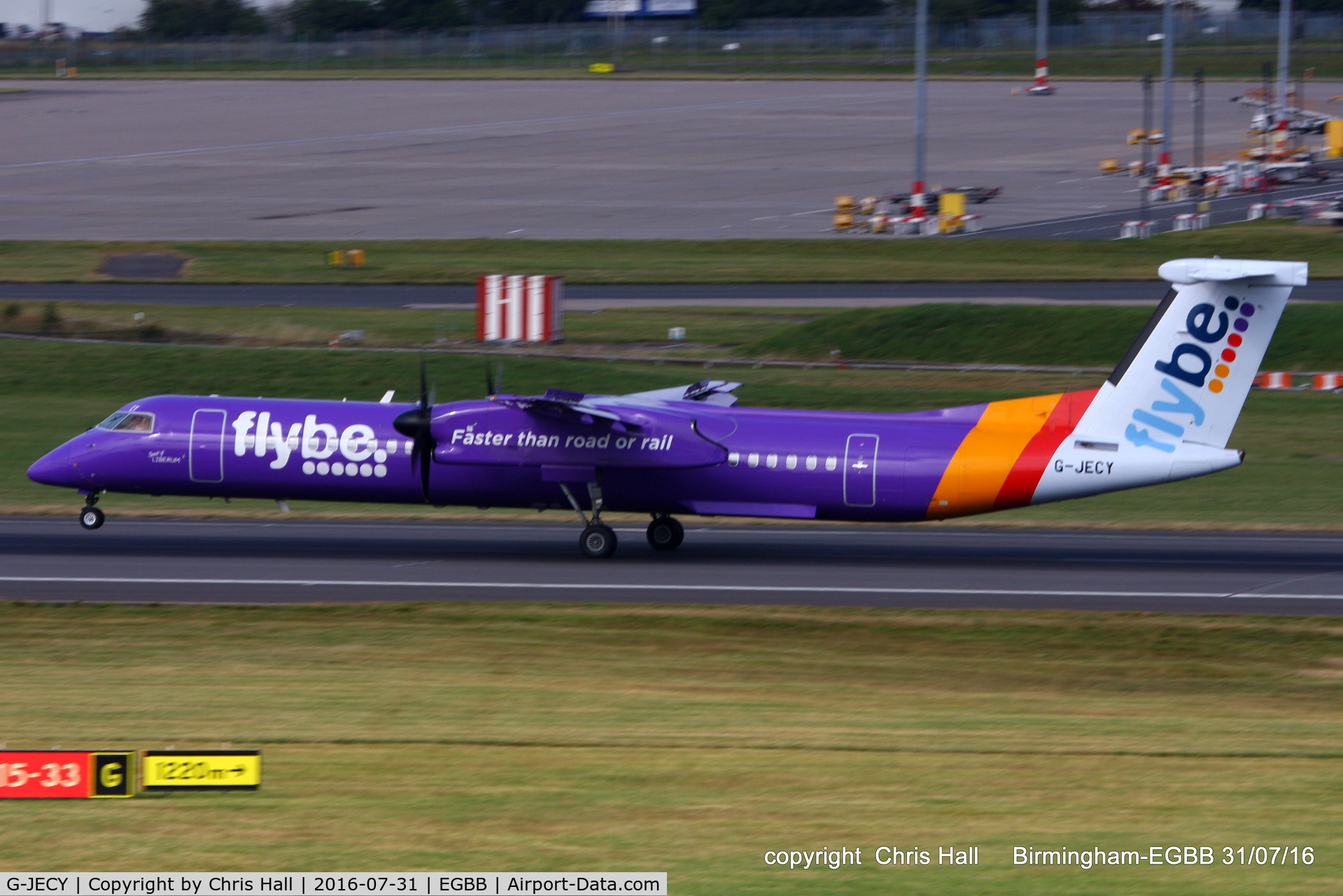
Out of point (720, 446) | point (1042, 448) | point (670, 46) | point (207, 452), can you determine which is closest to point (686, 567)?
point (720, 446)

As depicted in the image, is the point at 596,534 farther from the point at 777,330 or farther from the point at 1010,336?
the point at 1010,336

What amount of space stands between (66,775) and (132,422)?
17554mm

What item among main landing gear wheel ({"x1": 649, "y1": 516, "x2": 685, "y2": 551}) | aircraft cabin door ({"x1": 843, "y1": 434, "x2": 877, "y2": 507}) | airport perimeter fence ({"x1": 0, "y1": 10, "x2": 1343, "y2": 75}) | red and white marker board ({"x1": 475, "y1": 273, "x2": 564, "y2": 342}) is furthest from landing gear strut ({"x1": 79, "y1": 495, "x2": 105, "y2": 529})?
airport perimeter fence ({"x1": 0, "y1": 10, "x2": 1343, "y2": 75})

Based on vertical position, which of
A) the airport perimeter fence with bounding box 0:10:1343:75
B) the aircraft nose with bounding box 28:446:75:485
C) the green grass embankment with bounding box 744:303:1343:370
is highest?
the airport perimeter fence with bounding box 0:10:1343:75

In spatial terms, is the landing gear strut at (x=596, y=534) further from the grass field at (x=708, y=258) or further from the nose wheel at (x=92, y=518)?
the grass field at (x=708, y=258)

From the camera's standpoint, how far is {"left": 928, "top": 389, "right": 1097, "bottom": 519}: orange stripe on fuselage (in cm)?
2580

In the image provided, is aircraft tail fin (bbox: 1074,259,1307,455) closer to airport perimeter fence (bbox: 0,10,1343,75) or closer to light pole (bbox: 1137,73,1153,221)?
light pole (bbox: 1137,73,1153,221)

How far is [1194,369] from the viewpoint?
25.1 m

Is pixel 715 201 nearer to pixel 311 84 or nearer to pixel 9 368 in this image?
pixel 9 368

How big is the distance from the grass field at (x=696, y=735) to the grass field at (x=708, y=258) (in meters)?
39.3

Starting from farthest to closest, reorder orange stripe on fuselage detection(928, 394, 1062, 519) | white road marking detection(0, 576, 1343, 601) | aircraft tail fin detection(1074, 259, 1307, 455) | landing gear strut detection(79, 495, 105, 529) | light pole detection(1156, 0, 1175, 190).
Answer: light pole detection(1156, 0, 1175, 190), landing gear strut detection(79, 495, 105, 529), orange stripe on fuselage detection(928, 394, 1062, 519), white road marking detection(0, 576, 1343, 601), aircraft tail fin detection(1074, 259, 1307, 455)

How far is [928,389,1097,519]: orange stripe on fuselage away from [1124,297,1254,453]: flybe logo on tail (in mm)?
1138

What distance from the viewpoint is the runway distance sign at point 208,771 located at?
40.9ft
